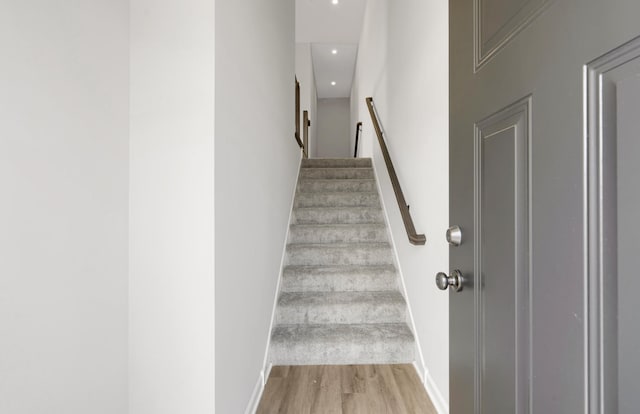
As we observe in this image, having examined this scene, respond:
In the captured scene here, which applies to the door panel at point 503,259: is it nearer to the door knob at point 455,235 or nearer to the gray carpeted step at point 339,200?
the door knob at point 455,235

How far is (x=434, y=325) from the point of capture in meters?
1.67

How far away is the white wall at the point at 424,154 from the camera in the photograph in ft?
5.02

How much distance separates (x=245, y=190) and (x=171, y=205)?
41 cm

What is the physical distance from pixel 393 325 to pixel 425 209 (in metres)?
0.91

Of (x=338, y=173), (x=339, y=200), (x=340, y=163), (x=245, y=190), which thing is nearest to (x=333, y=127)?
(x=340, y=163)

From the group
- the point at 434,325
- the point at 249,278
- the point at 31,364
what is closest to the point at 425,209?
the point at 434,325

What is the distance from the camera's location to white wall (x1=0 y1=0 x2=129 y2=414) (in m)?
0.71

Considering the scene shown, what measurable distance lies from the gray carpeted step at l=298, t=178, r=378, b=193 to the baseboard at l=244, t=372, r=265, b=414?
Answer: 2.16 metres

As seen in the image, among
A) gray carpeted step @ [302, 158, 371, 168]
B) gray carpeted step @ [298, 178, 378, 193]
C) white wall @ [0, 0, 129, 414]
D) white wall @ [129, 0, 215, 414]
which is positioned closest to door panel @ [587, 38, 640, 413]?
white wall @ [129, 0, 215, 414]

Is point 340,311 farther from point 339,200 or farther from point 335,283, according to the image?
point 339,200

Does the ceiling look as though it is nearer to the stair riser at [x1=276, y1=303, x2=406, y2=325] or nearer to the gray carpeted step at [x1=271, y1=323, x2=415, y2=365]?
the stair riser at [x1=276, y1=303, x2=406, y2=325]

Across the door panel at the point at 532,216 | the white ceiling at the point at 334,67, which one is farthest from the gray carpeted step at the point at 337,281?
the white ceiling at the point at 334,67

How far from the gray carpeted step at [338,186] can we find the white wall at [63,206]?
256cm

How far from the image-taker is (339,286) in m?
2.44
